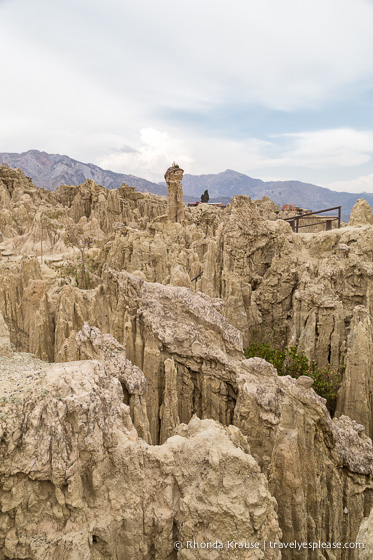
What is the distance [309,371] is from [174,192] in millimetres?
29806

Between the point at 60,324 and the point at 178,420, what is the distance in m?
6.97

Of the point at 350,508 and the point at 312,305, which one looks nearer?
the point at 350,508

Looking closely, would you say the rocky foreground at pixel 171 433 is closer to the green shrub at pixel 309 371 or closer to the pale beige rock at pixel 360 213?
the green shrub at pixel 309 371

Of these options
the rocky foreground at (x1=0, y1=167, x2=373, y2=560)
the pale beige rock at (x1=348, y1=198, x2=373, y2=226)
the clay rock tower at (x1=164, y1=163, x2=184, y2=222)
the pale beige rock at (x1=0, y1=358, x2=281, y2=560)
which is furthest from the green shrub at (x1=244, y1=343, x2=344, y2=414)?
the clay rock tower at (x1=164, y1=163, x2=184, y2=222)

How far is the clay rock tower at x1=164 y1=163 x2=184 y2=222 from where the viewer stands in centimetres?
4100

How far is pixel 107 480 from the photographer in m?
5.24

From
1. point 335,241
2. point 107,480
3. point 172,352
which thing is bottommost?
point 107,480

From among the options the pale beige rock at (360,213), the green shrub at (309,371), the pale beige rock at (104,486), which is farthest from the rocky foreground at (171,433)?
the pale beige rock at (360,213)

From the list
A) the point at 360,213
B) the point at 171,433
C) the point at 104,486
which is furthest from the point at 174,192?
the point at 104,486

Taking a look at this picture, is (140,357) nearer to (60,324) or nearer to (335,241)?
(60,324)

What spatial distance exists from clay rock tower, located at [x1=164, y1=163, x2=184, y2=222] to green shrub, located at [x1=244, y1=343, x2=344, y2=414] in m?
26.4

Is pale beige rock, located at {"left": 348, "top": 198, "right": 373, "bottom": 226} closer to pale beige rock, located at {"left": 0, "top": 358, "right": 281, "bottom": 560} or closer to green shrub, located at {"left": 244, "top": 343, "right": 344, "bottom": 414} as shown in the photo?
green shrub, located at {"left": 244, "top": 343, "right": 344, "bottom": 414}

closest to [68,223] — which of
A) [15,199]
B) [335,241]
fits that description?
[15,199]

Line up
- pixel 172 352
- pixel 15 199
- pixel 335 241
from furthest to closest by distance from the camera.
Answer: pixel 15 199 < pixel 335 241 < pixel 172 352
